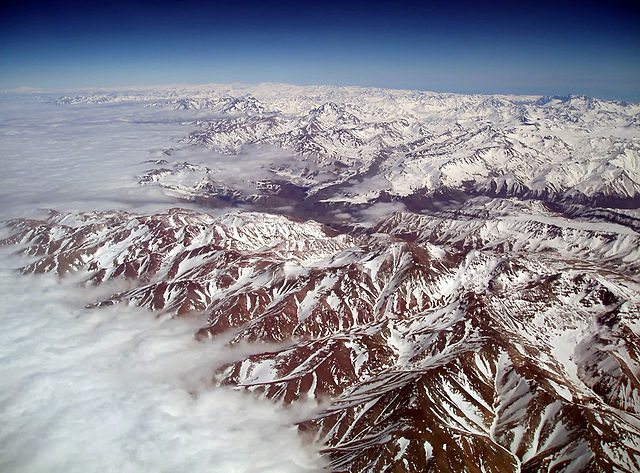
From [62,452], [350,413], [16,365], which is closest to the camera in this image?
[62,452]

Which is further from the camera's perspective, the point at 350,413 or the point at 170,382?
the point at 170,382

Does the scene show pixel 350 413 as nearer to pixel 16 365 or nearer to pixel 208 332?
pixel 208 332

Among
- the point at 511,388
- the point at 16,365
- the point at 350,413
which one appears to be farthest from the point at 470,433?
the point at 16,365

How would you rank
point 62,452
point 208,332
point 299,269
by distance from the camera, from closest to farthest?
1. point 62,452
2. point 208,332
3. point 299,269

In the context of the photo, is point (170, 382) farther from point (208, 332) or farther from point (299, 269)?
point (299, 269)

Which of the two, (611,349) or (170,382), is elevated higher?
(611,349)

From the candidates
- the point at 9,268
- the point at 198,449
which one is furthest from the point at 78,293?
the point at 198,449
